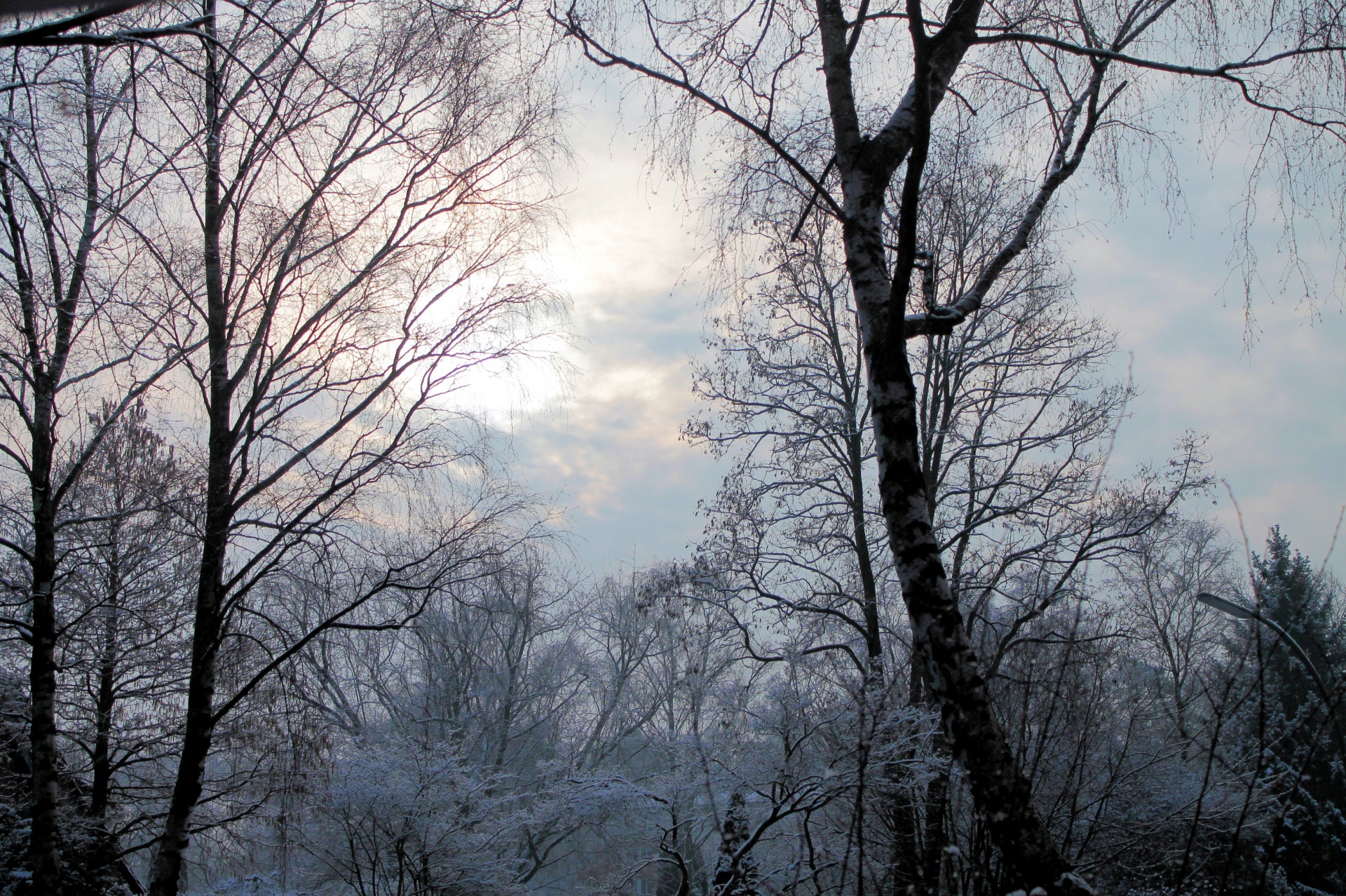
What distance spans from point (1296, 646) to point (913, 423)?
1396mm

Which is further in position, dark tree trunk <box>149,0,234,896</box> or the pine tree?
the pine tree

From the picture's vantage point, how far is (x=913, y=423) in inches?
120

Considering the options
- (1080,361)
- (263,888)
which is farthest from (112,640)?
(1080,361)

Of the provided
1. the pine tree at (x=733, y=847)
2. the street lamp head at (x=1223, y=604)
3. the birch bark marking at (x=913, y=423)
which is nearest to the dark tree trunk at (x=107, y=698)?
the pine tree at (x=733, y=847)

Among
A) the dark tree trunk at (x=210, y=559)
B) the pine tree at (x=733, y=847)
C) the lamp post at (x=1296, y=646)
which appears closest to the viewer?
the lamp post at (x=1296, y=646)

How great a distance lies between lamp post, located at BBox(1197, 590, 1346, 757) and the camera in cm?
173

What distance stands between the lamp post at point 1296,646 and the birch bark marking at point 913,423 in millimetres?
786

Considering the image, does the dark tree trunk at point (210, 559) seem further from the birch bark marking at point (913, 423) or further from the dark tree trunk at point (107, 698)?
the dark tree trunk at point (107, 698)

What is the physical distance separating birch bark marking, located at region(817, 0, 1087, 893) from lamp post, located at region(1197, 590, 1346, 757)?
79cm

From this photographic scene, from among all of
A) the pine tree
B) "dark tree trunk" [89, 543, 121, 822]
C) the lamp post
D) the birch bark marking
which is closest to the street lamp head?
the lamp post

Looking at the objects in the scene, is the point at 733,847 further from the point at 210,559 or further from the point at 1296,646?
the point at 1296,646

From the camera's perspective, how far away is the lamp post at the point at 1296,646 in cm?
173

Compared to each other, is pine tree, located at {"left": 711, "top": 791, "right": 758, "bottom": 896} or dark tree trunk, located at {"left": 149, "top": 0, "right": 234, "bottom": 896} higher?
dark tree trunk, located at {"left": 149, "top": 0, "right": 234, "bottom": 896}

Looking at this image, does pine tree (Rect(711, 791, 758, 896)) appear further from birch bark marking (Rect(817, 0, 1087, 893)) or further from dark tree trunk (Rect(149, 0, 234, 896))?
dark tree trunk (Rect(149, 0, 234, 896))
